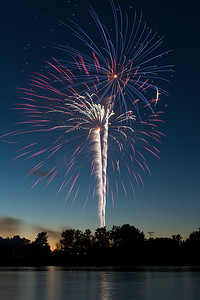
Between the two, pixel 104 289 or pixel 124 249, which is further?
pixel 124 249

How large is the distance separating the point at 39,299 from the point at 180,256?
130108 mm

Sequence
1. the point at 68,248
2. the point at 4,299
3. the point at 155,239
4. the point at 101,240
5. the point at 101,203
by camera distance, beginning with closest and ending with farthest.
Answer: the point at 4,299 → the point at 101,203 → the point at 155,239 → the point at 101,240 → the point at 68,248

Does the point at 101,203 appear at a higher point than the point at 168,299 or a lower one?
higher

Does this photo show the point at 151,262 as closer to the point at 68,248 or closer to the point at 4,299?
the point at 68,248

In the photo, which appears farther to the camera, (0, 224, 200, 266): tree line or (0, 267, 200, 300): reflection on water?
(0, 224, 200, 266): tree line

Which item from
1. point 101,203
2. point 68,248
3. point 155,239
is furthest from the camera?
point 68,248

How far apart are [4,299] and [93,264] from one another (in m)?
147

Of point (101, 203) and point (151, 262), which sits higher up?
point (101, 203)

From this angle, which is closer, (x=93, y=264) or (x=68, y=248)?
(x=93, y=264)

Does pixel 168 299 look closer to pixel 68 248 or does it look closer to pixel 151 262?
pixel 151 262

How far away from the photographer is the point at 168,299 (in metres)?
35.0

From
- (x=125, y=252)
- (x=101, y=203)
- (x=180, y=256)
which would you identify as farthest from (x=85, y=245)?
(x=101, y=203)

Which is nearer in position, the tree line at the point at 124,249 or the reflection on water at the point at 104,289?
the reflection on water at the point at 104,289

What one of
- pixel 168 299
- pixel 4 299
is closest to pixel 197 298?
pixel 168 299
